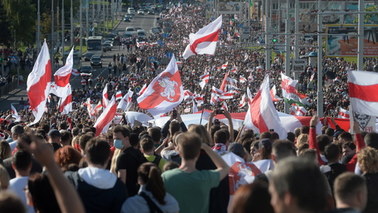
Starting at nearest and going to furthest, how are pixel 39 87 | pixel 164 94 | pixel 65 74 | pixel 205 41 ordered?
1. pixel 39 87
2. pixel 164 94
3. pixel 65 74
4. pixel 205 41

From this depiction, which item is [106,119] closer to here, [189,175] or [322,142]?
[322,142]

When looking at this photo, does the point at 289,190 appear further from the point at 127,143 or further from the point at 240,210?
the point at 127,143

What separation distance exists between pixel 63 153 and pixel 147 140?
4.83 ft

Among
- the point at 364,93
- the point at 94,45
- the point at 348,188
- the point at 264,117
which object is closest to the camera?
the point at 348,188

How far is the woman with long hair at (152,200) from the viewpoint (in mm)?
7574

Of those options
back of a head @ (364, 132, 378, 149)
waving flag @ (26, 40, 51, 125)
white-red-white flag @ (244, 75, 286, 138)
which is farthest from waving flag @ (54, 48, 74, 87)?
back of a head @ (364, 132, 378, 149)

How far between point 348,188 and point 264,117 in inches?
373

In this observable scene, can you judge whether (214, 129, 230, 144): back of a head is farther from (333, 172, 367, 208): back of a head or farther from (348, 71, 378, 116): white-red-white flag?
(348, 71, 378, 116): white-red-white flag

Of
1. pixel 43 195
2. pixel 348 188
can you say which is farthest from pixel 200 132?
pixel 348 188

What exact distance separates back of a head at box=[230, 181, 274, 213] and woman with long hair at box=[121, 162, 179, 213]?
157 cm

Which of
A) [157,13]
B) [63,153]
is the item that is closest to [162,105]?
[63,153]

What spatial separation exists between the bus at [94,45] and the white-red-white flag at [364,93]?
78.0 metres

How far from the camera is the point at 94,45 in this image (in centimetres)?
9550

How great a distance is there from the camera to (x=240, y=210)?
5977 mm
